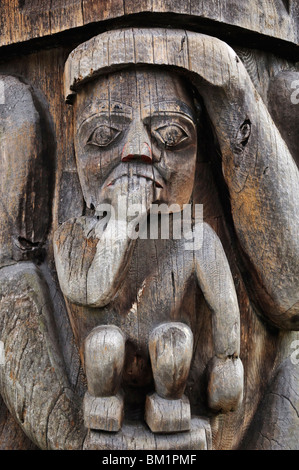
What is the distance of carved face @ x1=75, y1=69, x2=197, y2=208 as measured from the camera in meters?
1.67

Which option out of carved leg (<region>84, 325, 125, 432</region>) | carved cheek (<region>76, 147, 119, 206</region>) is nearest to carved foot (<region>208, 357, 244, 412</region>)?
carved leg (<region>84, 325, 125, 432</region>)

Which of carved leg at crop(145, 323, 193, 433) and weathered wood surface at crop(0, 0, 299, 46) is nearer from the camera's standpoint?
carved leg at crop(145, 323, 193, 433)

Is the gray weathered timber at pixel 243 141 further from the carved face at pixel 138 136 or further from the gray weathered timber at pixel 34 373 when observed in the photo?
the gray weathered timber at pixel 34 373

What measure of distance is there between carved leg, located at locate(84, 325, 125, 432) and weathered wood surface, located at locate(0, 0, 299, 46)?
861 millimetres

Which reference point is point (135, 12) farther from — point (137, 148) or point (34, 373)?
point (34, 373)

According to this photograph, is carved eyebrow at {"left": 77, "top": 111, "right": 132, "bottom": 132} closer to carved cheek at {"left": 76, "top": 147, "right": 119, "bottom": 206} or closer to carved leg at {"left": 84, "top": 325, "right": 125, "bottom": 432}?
carved cheek at {"left": 76, "top": 147, "right": 119, "bottom": 206}

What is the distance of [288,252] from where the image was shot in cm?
178

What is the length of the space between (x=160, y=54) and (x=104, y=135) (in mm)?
255

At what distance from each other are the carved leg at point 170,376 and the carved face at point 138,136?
35 centimetres

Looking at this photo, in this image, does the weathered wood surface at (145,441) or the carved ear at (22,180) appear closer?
the weathered wood surface at (145,441)

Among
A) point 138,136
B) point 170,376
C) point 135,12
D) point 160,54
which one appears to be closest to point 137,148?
point 138,136

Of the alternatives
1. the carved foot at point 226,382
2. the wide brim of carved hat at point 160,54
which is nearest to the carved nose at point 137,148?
the wide brim of carved hat at point 160,54

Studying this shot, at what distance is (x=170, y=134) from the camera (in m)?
1.70

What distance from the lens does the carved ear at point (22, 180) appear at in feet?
6.14
